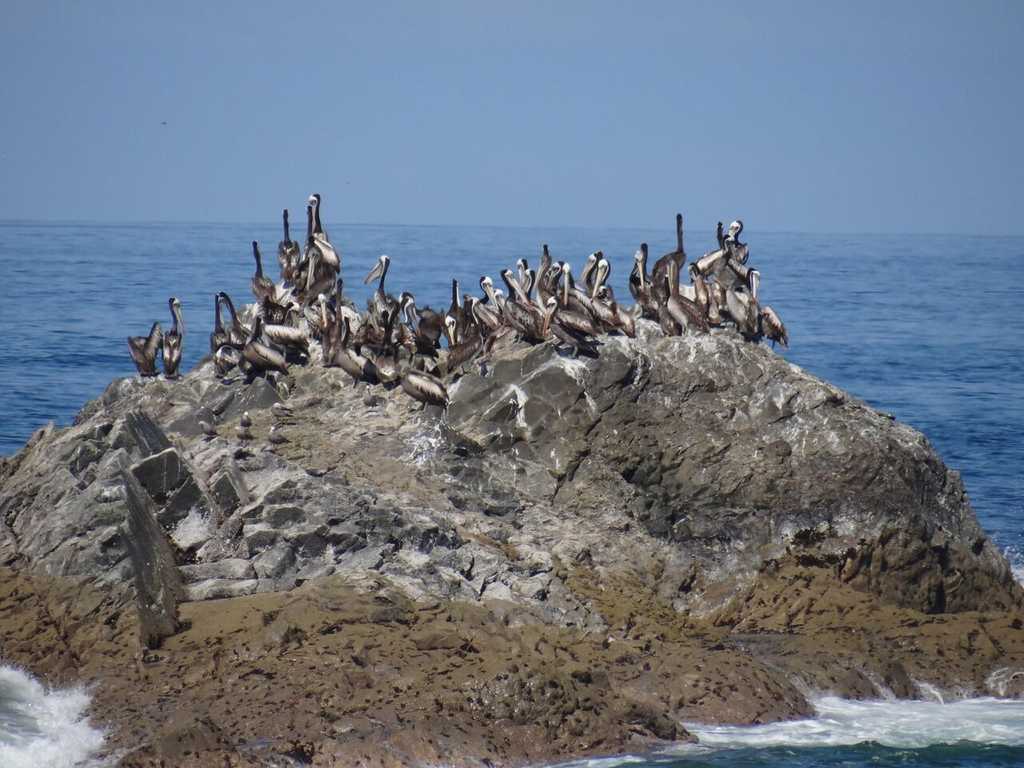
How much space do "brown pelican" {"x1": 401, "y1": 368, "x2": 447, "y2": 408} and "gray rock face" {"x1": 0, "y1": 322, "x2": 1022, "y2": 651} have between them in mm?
195

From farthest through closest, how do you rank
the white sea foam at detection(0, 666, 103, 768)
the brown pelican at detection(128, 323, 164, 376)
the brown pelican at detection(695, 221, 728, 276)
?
1. the brown pelican at detection(128, 323, 164, 376)
2. the brown pelican at detection(695, 221, 728, 276)
3. the white sea foam at detection(0, 666, 103, 768)

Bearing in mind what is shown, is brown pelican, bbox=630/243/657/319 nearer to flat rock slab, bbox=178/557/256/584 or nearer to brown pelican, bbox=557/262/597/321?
brown pelican, bbox=557/262/597/321

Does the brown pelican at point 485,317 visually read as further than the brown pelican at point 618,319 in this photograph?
Yes

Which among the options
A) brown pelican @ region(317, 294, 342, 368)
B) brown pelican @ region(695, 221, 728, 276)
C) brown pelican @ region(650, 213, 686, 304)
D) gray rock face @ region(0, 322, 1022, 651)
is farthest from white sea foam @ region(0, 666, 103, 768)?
brown pelican @ region(695, 221, 728, 276)

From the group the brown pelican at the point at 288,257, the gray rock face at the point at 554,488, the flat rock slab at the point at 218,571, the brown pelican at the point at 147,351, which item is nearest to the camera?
the flat rock slab at the point at 218,571

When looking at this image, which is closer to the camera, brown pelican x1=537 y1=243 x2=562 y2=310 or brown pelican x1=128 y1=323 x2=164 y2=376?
brown pelican x1=537 y1=243 x2=562 y2=310

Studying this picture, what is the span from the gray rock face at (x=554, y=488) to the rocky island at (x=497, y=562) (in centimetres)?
3

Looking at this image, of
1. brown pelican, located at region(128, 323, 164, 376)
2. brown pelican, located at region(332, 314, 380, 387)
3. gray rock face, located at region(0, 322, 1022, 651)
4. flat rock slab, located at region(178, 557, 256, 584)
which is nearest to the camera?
flat rock slab, located at region(178, 557, 256, 584)

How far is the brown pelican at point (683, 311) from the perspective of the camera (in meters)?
17.8

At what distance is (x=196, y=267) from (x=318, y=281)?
1693 inches

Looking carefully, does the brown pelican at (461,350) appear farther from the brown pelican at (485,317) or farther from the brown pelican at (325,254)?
the brown pelican at (325,254)

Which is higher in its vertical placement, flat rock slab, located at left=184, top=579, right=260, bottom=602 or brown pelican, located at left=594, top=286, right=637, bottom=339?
brown pelican, located at left=594, top=286, right=637, bottom=339

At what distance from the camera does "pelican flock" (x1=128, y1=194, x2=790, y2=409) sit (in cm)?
1778

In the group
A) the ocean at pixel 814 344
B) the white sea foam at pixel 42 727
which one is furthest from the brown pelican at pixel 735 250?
the white sea foam at pixel 42 727
